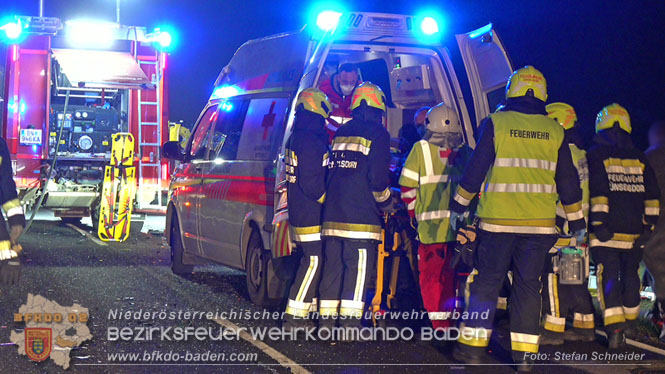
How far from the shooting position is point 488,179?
5855 mm

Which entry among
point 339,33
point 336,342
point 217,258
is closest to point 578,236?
point 336,342

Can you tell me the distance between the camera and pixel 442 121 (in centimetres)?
663

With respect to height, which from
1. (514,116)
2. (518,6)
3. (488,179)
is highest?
(518,6)

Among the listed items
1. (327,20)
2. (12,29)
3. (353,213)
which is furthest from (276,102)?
(12,29)

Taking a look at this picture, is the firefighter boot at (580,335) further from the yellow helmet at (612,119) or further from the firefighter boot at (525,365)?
the yellow helmet at (612,119)

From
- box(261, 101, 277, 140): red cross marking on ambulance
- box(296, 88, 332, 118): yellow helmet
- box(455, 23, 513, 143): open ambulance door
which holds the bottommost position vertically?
box(261, 101, 277, 140): red cross marking on ambulance

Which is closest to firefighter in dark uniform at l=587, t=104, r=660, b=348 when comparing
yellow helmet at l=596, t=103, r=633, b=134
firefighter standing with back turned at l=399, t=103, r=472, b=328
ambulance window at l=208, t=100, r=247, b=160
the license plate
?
yellow helmet at l=596, t=103, r=633, b=134

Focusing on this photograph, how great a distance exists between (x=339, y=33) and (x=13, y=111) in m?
8.22

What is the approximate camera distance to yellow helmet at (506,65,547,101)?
5840 mm

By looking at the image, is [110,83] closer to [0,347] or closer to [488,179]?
[0,347]

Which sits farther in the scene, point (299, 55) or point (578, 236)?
point (299, 55)

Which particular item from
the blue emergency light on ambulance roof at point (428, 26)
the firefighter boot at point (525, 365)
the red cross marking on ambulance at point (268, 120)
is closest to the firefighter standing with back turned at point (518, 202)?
the firefighter boot at point (525, 365)

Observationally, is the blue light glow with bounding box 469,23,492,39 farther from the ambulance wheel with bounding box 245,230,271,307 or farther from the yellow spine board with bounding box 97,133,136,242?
the yellow spine board with bounding box 97,133,136,242

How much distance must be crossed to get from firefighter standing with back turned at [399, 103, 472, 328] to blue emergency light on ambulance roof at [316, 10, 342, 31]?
4.04 ft
